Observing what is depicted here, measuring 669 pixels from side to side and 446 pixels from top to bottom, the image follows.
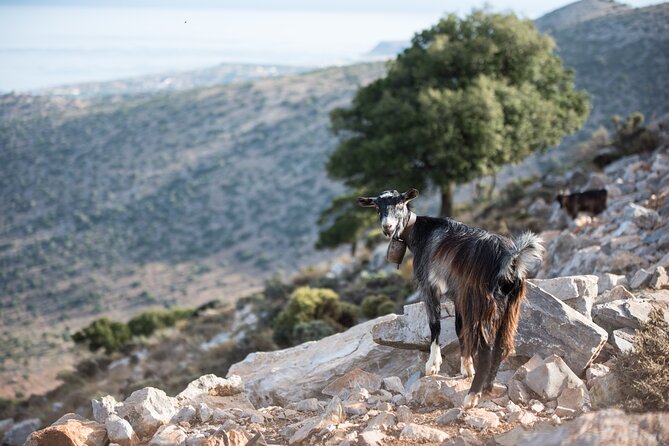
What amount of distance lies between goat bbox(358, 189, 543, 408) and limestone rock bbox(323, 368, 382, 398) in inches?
36.2

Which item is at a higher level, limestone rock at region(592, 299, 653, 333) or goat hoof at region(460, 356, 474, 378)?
limestone rock at region(592, 299, 653, 333)

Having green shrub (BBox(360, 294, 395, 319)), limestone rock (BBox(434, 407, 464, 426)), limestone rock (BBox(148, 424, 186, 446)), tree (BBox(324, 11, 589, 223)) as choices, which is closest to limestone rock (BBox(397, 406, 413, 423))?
limestone rock (BBox(434, 407, 464, 426))

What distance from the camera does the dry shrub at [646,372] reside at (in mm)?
4949

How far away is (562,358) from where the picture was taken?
6.00 metres

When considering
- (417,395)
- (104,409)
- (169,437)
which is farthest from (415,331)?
(104,409)

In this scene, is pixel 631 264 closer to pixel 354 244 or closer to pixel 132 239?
pixel 354 244

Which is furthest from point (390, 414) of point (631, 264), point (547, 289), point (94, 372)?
point (94, 372)

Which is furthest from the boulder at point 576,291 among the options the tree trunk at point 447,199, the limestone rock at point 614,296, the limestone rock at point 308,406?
the tree trunk at point 447,199

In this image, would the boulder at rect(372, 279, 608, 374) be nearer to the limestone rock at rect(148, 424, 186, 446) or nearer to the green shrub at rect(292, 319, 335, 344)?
the limestone rock at rect(148, 424, 186, 446)

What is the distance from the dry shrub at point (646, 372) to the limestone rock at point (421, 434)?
1588mm

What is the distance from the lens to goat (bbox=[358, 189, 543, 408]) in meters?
5.37

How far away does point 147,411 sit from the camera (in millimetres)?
5945

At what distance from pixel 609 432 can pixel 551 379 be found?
1.87m

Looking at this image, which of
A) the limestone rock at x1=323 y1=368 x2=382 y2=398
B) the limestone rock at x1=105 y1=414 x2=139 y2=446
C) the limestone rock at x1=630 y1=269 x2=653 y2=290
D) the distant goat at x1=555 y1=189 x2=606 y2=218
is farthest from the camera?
the distant goat at x1=555 y1=189 x2=606 y2=218
